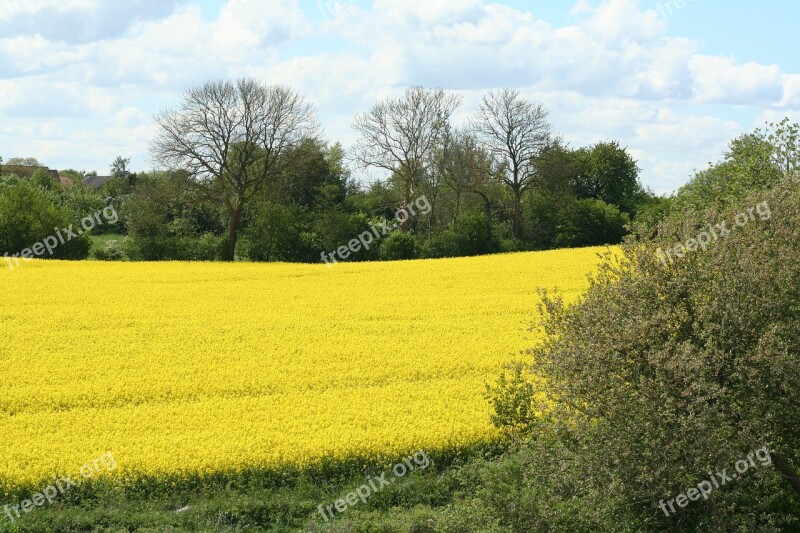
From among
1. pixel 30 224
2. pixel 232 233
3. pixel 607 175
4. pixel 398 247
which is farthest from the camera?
pixel 607 175

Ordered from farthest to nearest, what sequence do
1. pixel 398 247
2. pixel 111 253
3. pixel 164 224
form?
pixel 111 253
pixel 164 224
pixel 398 247

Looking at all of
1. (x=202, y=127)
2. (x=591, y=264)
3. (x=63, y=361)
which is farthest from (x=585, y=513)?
(x=202, y=127)

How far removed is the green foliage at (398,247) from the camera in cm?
4928

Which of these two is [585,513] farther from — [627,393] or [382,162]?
[382,162]

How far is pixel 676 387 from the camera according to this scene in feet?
34.7

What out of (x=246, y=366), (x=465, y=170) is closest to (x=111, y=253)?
(x=465, y=170)

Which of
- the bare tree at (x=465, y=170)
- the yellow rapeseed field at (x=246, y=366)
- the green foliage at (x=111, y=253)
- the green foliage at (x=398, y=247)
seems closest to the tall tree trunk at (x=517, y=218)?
the bare tree at (x=465, y=170)

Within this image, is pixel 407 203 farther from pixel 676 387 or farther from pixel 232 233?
pixel 676 387

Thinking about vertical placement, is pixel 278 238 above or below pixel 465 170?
below

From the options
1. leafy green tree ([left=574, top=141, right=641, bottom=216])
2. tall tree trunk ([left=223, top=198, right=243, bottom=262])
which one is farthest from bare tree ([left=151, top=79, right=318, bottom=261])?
leafy green tree ([left=574, top=141, right=641, bottom=216])

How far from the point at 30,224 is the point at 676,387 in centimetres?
4429

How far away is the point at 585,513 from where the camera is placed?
→ 37.7 feet

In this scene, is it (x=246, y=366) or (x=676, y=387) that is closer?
(x=676, y=387)

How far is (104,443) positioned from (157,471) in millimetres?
1973
